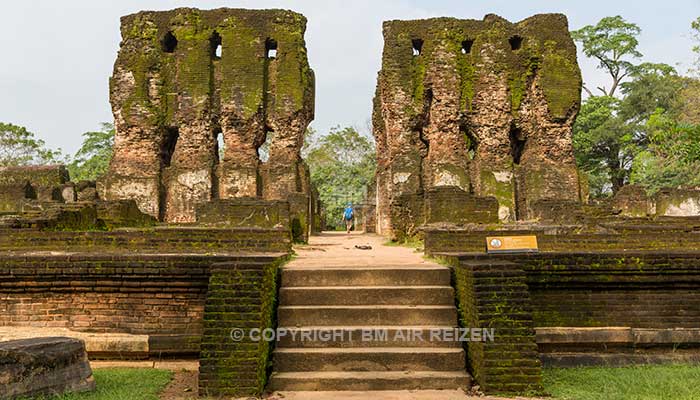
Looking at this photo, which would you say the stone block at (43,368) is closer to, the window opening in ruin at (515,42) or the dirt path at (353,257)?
the dirt path at (353,257)

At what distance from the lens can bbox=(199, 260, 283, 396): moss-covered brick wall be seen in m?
3.78

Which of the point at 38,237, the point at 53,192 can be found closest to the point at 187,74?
the point at 53,192

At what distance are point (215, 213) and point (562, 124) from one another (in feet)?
41.3

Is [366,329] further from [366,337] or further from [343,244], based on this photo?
[343,244]

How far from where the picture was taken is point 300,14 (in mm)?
17828

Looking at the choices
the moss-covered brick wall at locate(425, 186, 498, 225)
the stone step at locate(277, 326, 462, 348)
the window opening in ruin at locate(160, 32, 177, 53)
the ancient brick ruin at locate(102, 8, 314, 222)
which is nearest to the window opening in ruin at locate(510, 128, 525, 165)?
the ancient brick ruin at locate(102, 8, 314, 222)

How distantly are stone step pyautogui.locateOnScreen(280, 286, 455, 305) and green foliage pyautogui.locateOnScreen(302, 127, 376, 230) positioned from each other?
23644 mm

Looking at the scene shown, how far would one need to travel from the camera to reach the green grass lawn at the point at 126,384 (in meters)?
3.64

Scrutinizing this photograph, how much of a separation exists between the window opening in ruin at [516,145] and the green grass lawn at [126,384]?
16146mm

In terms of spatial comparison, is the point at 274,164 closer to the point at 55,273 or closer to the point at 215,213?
the point at 215,213

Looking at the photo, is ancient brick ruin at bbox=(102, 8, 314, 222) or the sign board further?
ancient brick ruin at bbox=(102, 8, 314, 222)

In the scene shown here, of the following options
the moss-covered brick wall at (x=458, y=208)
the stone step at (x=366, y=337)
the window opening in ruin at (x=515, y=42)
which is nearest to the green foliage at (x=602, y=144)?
the window opening in ruin at (x=515, y=42)

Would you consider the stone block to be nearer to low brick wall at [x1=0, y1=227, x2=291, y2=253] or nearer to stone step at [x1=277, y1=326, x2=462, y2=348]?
stone step at [x1=277, y1=326, x2=462, y2=348]

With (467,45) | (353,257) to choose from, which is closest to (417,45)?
(467,45)
